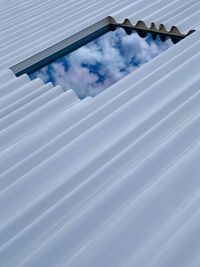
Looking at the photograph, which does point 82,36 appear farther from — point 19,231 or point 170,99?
point 19,231

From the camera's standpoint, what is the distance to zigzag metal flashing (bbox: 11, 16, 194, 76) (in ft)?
8.83

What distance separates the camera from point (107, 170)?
1.50 m

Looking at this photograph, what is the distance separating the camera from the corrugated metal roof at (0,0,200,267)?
1208 mm

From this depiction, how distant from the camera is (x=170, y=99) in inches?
70.7

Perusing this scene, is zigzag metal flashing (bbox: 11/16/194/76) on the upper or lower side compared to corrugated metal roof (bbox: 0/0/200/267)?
upper

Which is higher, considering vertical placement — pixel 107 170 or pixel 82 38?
pixel 82 38

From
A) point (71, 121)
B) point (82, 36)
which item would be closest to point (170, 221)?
point (71, 121)

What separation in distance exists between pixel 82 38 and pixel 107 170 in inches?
67.6

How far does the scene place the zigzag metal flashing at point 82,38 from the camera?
2.69 metres

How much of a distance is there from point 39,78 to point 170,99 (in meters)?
0.98

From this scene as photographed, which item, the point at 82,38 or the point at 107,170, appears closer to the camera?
the point at 107,170

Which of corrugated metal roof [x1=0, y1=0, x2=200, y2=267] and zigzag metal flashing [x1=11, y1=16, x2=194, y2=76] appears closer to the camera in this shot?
corrugated metal roof [x1=0, y1=0, x2=200, y2=267]

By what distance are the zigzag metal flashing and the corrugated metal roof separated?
18cm

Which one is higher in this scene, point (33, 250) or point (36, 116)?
point (36, 116)
